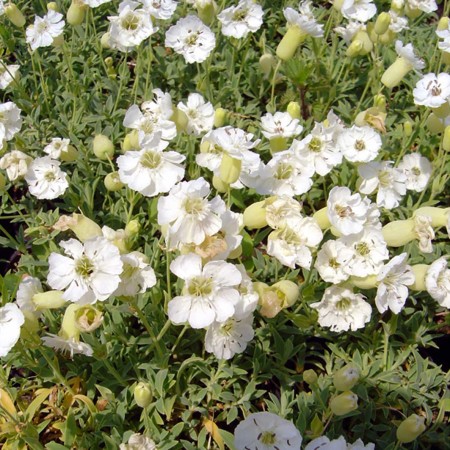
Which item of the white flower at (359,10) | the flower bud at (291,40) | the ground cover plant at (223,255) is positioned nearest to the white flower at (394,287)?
the ground cover plant at (223,255)

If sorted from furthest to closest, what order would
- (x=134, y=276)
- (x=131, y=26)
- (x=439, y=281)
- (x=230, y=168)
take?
(x=131, y=26) < (x=439, y=281) < (x=230, y=168) < (x=134, y=276)

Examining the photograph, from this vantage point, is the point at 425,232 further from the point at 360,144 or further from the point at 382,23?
the point at 382,23

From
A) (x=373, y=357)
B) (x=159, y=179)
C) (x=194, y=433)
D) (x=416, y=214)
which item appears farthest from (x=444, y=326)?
(x=159, y=179)

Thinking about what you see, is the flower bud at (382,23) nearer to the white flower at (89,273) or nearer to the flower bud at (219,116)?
the flower bud at (219,116)

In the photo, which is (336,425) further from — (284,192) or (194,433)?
(284,192)

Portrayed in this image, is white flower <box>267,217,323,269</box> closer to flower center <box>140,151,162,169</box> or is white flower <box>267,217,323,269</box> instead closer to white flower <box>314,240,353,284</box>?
white flower <box>314,240,353,284</box>

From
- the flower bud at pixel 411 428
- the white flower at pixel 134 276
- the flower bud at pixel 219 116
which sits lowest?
the flower bud at pixel 411 428

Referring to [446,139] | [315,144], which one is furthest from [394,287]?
[446,139]
